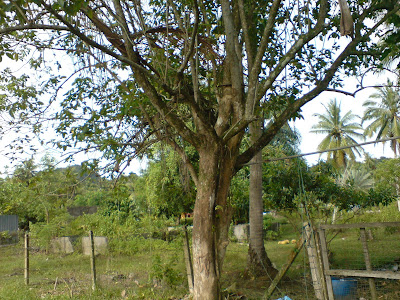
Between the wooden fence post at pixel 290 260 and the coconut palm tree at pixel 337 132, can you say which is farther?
the coconut palm tree at pixel 337 132

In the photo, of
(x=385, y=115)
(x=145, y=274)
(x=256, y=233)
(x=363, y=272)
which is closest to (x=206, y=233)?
(x=363, y=272)

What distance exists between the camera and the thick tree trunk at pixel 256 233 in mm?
8109

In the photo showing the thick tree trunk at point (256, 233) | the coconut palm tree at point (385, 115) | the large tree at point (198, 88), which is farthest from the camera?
the coconut palm tree at point (385, 115)

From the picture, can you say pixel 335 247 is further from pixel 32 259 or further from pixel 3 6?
pixel 3 6

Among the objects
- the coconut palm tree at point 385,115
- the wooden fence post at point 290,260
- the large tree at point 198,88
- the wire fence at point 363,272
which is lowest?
the wire fence at point 363,272

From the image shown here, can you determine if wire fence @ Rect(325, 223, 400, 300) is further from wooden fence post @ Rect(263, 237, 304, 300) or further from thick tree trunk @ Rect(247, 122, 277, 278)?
thick tree trunk @ Rect(247, 122, 277, 278)

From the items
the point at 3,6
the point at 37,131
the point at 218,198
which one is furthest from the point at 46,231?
the point at 3,6

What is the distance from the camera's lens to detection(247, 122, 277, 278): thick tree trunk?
811 centimetres

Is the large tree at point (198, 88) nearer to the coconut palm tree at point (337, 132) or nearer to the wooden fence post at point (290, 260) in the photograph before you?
the wooden fence post at point (290, 260)

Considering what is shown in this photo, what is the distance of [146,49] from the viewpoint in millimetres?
6340

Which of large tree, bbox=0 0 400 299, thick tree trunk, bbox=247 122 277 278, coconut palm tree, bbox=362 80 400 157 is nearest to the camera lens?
large tree, bbox=0 0 400 299

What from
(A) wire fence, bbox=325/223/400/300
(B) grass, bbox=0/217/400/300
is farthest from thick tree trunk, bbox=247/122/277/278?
(A) wire fence, bbox=325/223/400/300

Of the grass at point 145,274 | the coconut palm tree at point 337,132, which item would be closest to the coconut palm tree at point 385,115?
the coconut palm tree at point 337,132

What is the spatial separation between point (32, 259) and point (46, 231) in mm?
1220
